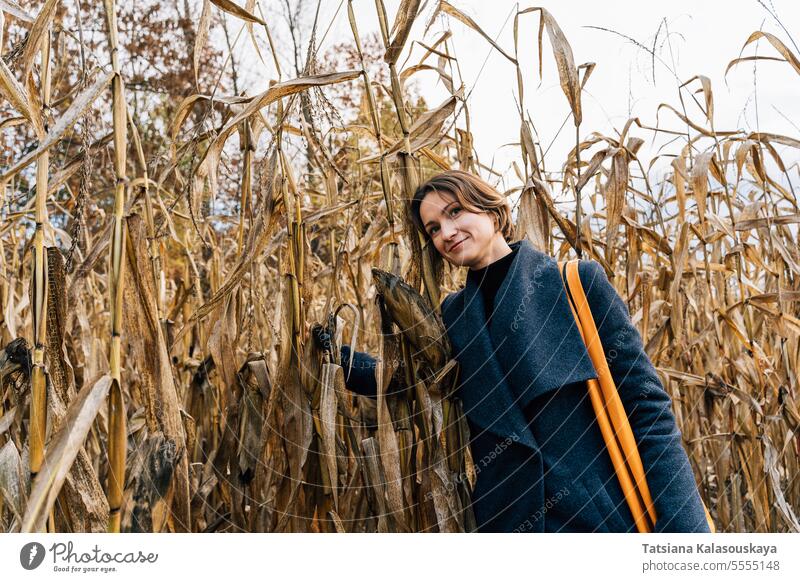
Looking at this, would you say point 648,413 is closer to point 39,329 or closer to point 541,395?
point 541,395

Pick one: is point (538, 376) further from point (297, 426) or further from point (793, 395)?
point (793, 395)

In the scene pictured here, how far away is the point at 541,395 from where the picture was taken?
929mm

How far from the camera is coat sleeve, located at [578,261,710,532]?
0.88m

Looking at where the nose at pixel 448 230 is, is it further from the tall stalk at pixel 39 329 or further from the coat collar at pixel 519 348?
the tall stalk at pixel 39 329

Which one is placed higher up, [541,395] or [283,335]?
[283,335]

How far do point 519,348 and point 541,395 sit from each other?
0.27 ft

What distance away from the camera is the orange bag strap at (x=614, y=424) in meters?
0.89
